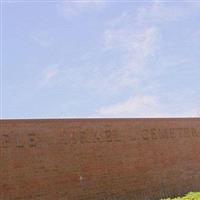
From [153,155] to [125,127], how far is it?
1.74m

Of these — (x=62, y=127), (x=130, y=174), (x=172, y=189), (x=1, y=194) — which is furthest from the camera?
(x=172, y=189)

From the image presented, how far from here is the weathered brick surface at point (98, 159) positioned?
1719 cm

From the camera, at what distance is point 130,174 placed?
20.5m

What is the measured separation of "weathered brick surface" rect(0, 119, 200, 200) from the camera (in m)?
Answer: 17.2

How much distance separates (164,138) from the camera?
22438mm

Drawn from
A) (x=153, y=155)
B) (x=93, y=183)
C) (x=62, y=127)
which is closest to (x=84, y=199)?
(x=93, y=183)

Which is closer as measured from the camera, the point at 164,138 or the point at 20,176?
the point at 20,176

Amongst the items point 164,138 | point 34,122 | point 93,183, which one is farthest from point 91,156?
point 164,138

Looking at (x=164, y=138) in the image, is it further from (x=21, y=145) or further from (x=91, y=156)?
(x=21, y=145)

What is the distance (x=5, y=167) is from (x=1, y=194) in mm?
768

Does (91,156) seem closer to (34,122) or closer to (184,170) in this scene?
(34,122)

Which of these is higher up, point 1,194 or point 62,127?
point 62,127

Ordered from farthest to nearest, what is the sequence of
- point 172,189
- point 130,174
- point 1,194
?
point 172,189, point 130,174, point 1,194

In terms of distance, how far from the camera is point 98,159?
64.0 ft
